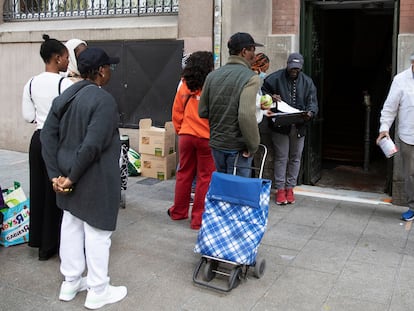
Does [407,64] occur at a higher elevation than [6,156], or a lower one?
higher

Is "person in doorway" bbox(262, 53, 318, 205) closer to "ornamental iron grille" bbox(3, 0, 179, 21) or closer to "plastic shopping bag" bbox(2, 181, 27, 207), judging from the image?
"ornamental iron grille" bbox(3, 0, 179, 21)

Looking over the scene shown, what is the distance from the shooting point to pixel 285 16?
702cm

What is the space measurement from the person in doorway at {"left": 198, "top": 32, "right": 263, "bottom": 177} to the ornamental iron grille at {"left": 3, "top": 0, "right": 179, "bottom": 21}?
413 centimetres

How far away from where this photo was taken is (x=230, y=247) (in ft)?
13.7

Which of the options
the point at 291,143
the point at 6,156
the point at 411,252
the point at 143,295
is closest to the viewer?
the point at 143,295

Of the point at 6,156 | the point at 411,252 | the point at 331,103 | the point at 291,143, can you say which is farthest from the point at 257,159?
the point at 331,103

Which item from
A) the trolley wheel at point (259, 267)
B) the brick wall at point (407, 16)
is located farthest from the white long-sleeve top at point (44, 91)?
the brick wall at point (407, 16)

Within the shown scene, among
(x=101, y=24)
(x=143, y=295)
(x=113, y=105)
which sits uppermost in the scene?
(x=101, y=24)

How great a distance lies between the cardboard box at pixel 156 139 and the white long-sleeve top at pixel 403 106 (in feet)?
10.0

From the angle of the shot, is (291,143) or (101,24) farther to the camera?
(101,24)

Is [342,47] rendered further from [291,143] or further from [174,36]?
[291,143]

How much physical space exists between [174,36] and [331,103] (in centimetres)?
595

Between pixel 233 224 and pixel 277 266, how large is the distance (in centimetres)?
79

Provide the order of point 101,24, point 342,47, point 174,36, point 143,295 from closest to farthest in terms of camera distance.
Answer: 1. point 143,295
2. point 174,36
3. point 101,24
4. point 342,47
